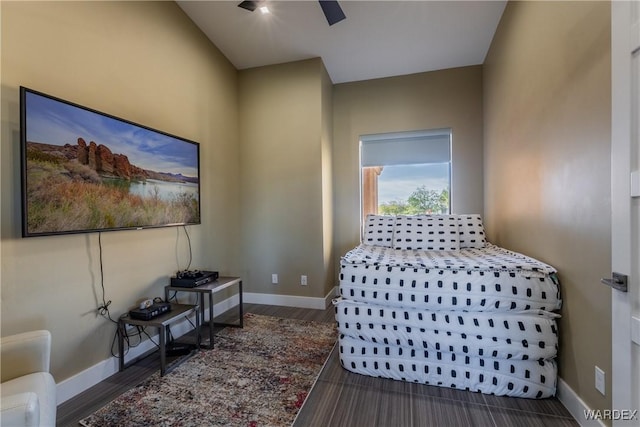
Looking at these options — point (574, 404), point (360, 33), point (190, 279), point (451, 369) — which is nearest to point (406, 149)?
point (360, 33)

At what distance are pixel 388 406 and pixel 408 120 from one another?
337cm

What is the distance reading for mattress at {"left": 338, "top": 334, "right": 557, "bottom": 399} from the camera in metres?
1.70

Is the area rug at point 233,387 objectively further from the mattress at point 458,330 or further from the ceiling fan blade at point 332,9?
the ceiling fan blade at point 332,9

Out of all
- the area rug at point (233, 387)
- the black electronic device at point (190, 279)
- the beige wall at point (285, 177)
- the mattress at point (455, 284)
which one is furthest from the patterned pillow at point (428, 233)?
the black electronic device at point (190, 279)

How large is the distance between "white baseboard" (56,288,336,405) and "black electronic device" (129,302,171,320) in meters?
0.36

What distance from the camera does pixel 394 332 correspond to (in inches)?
75.8

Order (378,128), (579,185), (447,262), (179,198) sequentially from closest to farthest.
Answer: (579,185) → (447,262) → (179,198) → (378,128)

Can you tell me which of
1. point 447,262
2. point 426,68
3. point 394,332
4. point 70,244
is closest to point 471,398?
point 394,332

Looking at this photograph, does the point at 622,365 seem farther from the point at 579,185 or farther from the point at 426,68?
the point at 426,68

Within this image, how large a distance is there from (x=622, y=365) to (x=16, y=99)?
10.6ft

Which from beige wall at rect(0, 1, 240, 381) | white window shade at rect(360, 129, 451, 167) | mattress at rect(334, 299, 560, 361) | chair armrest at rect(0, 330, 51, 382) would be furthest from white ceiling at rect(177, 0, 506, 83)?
chair armrest at rect(0, 330, 51, 382)

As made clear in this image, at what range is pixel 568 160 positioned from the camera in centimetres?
163

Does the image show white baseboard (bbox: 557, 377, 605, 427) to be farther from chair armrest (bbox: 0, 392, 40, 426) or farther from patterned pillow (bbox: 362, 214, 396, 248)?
chair armrest (bbox: 0, 392, 40, 426)

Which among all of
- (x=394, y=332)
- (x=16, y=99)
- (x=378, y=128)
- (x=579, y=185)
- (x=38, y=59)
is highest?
(x=378, y=128)
